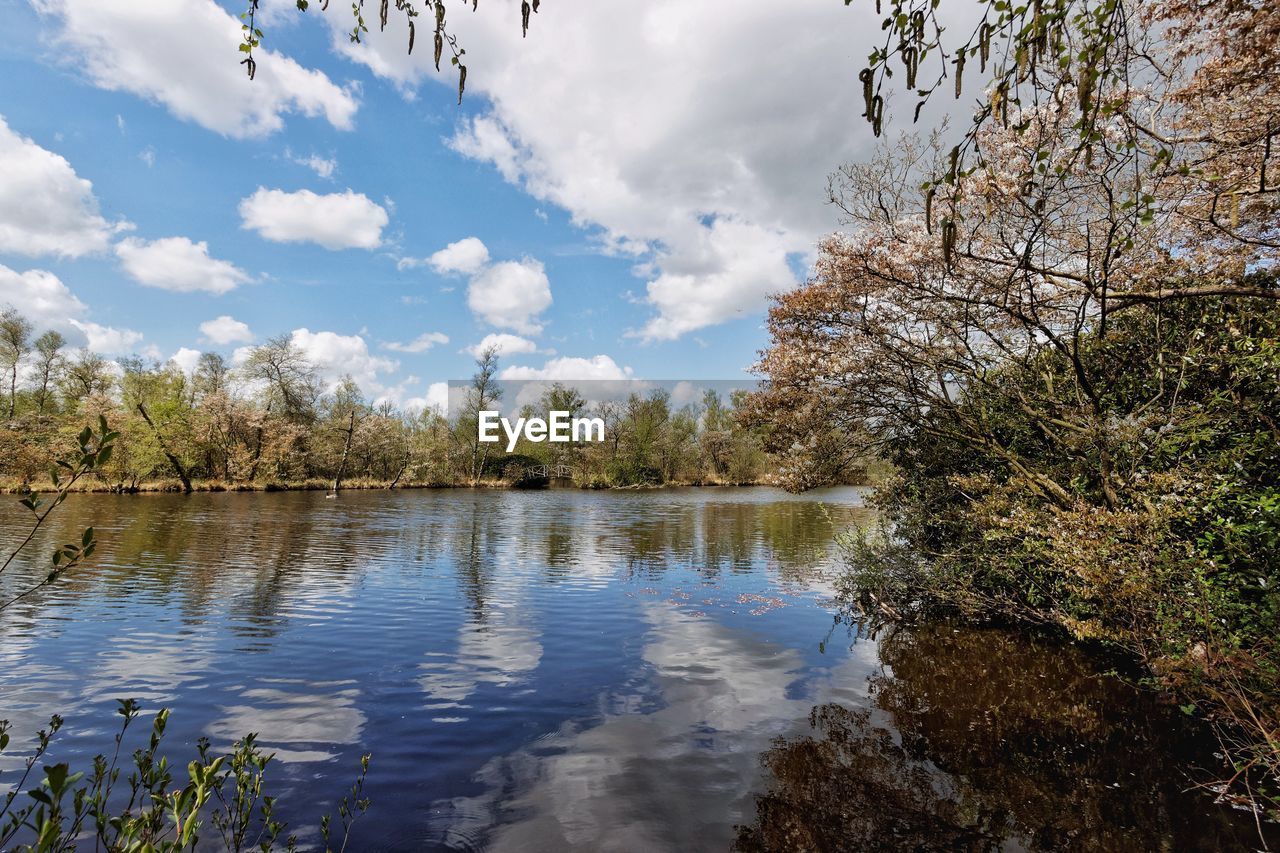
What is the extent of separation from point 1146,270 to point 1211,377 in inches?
69.8

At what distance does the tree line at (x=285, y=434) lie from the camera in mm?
43312

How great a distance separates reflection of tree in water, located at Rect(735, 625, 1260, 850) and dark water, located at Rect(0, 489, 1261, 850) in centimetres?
3

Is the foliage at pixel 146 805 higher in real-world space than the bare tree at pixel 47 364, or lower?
lower

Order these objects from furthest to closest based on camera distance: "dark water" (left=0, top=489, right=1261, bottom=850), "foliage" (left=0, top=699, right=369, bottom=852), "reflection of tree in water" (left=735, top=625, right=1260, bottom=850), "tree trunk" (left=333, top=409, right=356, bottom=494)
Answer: "tree trunk" (left=333, top=409, right=356, bottom=494) → "dark water" (left=0, top=489, right=1261, bottom=850) → "reflection of tree in water" (left=735, top=625, right=1260, bottom=850) → "foliage" (left=0, top=699, right=369, bottom=852)

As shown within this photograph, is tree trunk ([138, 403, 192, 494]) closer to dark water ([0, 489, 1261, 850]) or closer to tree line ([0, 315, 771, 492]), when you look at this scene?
tree line ([0, 315, 771, 492])

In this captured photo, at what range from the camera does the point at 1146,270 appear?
8.43 meters

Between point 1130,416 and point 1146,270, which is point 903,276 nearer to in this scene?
point 1146,270

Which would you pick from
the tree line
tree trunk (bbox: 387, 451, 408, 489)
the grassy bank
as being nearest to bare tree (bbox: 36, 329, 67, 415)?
the tree line

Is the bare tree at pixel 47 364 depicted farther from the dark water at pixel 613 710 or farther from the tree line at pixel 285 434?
the dark water at pixel 613 710

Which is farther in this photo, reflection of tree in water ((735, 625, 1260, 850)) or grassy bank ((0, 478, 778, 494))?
grassy bank ((0, 478, 778, 494))

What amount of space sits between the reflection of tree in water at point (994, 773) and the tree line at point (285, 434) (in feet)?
139

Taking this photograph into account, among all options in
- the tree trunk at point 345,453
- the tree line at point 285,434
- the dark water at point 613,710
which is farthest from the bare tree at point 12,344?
the dark water at point 613,710

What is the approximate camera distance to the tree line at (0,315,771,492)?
4331cm

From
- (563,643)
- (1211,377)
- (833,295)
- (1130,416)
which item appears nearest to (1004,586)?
(1130,416)
